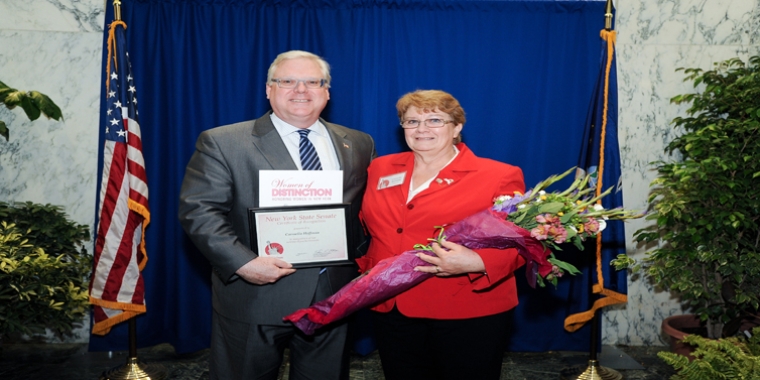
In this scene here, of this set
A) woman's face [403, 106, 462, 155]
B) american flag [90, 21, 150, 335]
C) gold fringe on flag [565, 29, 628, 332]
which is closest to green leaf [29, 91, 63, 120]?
american flag [90, 21, 150, 335]

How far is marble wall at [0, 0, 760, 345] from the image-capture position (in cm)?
461

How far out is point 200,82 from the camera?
4.55 metres

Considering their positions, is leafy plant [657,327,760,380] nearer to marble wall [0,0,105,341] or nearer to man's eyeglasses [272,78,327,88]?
man's eyeglasses [272,78,327,88]

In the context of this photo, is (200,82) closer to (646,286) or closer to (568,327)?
(568,327)

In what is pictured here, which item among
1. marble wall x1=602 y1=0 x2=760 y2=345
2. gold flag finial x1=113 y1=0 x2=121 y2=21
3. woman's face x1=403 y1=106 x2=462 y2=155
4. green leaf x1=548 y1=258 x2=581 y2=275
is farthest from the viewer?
marble wall x1=602 y1=0 x2=760 y2=345

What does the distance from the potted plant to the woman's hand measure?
154 cm

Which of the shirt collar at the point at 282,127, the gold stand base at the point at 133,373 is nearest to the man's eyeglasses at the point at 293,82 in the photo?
the shirt collar at the point at 282,127

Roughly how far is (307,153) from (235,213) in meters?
0.38

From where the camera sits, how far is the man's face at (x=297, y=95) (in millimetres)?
2695

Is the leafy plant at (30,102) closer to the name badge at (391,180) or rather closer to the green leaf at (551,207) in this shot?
the name badge at (391,180)

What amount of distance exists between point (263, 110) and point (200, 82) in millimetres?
467

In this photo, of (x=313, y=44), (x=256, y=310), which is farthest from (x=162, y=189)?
(x=256, y=310)

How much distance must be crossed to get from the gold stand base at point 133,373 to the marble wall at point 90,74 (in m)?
0.83

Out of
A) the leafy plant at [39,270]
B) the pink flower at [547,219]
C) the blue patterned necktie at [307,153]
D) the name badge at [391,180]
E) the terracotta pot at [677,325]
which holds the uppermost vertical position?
the blue patterned necktie at [307,153]
